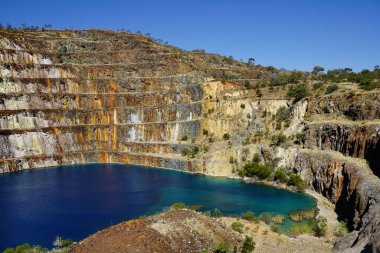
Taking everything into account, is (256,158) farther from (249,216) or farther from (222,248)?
(222,248)

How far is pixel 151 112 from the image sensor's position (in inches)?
2985

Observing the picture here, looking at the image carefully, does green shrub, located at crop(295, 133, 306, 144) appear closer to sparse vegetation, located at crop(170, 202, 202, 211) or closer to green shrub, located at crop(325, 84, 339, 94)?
green shrub, located at crop(325, 84, 339, 94)

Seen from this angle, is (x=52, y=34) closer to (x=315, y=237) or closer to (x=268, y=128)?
(x=268, y=128)

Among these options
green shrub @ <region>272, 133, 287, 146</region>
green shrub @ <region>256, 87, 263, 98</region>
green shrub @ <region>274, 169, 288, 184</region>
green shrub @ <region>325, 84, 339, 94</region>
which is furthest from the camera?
green shrub @ <region>256, 87, 263, 98</region>

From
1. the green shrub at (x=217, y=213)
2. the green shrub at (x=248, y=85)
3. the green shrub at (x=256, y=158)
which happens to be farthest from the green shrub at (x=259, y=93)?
the green shrub at (x=217, y=213)

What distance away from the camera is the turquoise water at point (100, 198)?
36.8 metres

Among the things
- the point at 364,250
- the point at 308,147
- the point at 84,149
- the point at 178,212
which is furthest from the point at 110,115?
the point at 364,250

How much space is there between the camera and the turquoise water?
3681cm

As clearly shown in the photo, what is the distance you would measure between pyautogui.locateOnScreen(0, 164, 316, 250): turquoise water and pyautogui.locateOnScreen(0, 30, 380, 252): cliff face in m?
5.95

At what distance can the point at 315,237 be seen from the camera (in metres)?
33.9

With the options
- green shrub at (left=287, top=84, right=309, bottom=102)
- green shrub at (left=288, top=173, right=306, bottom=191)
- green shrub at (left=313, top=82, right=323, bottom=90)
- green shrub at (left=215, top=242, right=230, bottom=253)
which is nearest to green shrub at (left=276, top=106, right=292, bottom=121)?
green shrub at (left=287, top=84, right=309, bottom=102)

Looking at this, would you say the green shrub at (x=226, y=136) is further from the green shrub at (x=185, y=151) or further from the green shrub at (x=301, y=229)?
the green shrub at (x=301, y=229)

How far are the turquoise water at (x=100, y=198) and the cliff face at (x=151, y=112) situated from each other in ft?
19.5

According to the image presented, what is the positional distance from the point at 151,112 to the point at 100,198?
3155cm
